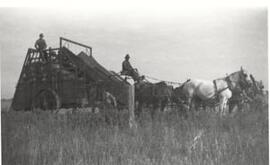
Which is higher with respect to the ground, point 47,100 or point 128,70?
point 128,70

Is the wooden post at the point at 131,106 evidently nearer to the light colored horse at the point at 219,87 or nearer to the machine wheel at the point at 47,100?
the light colored horse at the point at 219,87

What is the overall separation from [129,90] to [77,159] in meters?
0.74

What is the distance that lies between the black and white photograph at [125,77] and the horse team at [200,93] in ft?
0.14

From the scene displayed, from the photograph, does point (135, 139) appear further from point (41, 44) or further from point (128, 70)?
point (41, 44)

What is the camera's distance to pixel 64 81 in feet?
14.1

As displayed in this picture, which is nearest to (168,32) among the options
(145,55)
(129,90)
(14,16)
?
(145,55)

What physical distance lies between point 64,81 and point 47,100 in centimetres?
Result: 22

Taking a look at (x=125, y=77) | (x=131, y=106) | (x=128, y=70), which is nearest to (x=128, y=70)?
(x=128, y=70)

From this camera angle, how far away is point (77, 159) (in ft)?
13.3

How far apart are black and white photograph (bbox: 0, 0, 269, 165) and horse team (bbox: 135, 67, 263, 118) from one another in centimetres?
4

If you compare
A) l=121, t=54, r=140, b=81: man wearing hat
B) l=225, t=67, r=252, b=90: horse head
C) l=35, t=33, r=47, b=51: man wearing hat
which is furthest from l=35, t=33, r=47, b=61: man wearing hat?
l=225, t=67, r=252, b=90: horse head

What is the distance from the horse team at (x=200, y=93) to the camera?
4.36m

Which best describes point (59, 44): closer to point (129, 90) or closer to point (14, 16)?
point (14, 16)

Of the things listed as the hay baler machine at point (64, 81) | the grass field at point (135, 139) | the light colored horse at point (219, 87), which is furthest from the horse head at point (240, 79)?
the hay baler machine at point (64, 81)
